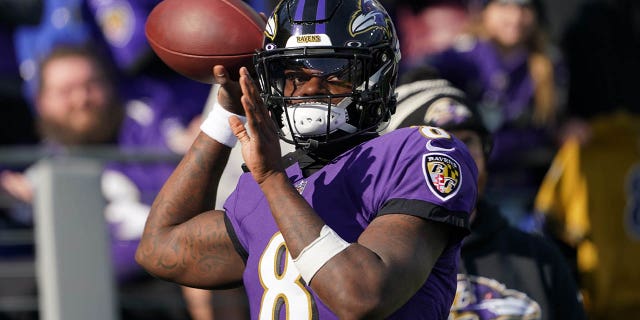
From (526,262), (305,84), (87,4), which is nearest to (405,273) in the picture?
(305,84)

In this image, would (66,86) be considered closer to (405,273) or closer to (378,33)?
(378,33)

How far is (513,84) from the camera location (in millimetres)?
7062

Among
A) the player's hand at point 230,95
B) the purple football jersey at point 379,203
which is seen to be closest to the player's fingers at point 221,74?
the player's hand at point 230,95

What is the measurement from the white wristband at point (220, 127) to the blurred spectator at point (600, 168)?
3094mm

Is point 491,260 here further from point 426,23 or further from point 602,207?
point 426,23

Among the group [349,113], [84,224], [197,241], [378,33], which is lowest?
[84,224]

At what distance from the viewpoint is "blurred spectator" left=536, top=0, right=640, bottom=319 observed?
661 centimetres

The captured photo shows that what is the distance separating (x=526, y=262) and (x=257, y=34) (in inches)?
50.9

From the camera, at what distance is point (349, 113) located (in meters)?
2.93

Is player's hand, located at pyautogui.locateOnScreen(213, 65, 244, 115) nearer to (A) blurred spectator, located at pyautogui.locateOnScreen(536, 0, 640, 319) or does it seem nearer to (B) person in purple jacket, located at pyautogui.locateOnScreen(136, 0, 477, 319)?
(B) person in purple jacket, located at pyautogui.locateOnScreen(136, 0, 477, 319)

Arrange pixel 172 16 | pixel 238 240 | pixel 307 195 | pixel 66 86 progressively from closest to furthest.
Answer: pixel 307 195, pixel 238 240, pixel 172 16, pixel 66 86

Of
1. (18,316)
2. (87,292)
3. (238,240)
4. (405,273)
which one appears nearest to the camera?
(405,273)

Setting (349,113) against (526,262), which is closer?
(349,113)

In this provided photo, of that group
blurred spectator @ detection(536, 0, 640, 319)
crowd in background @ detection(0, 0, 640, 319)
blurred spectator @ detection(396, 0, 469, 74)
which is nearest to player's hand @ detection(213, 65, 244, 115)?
crowd in background @ detection(0, 0, 640, 319)
